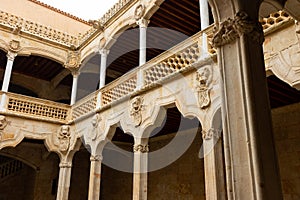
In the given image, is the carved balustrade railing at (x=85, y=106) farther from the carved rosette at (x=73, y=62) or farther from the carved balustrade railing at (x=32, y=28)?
the carved balustrade railing at (x=32, y=28)

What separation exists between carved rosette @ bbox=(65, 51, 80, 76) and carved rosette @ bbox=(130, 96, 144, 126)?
16.6 feet

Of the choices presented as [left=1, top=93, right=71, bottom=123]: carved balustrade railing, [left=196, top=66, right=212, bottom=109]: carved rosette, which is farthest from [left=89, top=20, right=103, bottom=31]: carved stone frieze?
[left=196, top=66, right=212, bottom=109]: carved rosette

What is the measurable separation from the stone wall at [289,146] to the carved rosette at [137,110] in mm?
3354

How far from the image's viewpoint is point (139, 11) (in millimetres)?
8836

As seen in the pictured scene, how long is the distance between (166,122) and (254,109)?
6.45 m

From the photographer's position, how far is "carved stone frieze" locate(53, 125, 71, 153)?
34.9ft

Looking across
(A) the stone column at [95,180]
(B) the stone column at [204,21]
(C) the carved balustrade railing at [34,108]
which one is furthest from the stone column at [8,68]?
(B) the stone column at [204,21]

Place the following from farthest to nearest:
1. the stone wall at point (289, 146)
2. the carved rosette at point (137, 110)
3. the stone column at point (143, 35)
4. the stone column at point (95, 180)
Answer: the stone column at point (95, 180) < the stone column at point (143, 35) < the carved rosette at point (137, 110) < the stone wall at point (289, 146)

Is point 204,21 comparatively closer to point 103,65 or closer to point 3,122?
point 103,65

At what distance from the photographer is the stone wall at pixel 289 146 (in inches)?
259

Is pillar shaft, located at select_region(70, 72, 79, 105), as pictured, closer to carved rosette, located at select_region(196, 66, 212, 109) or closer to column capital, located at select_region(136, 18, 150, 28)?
column capital, located at select_region(136, 18, 150, 28)

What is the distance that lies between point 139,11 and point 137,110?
3.14 meters

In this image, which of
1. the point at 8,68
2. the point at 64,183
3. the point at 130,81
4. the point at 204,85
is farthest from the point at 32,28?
the point at 204,85

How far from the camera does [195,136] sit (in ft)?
31.7
